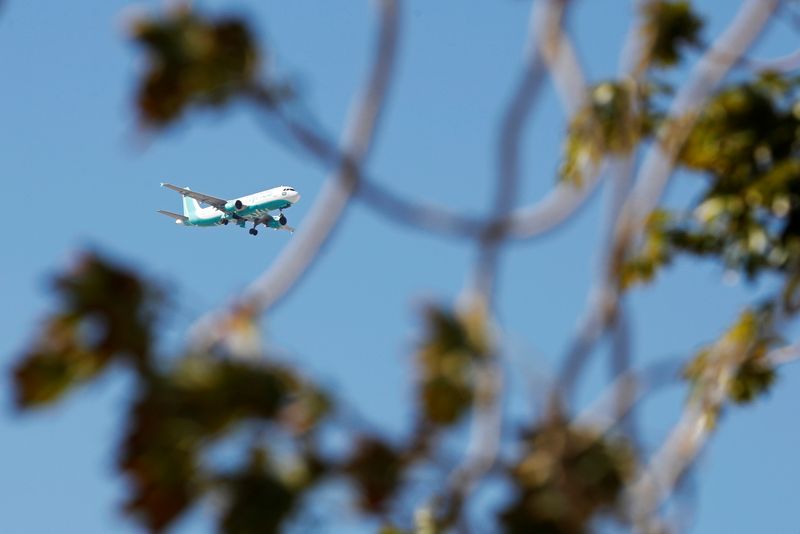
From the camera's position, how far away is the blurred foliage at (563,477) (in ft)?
21.6

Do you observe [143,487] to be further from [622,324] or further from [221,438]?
[622,324]

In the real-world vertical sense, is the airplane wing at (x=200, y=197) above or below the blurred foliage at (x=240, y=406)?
above

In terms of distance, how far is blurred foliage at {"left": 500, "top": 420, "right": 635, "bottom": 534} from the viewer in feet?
21.6

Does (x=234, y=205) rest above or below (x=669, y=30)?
above

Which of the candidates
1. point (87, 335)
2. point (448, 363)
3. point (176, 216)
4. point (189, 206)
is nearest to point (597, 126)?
point (448, 363)

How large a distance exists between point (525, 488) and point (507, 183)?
150 cm

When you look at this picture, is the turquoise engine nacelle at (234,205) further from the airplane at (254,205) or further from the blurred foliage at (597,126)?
the blurred foliage at (597,126)

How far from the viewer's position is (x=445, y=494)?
680 centimetres

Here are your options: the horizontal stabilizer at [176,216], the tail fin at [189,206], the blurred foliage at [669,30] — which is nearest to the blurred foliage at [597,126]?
the blurred foliage at [669,30]

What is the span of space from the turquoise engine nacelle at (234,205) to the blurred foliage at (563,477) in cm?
6658

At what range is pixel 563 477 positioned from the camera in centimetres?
661

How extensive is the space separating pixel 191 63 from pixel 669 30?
4.34 meters

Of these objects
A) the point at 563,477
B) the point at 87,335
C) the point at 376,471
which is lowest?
the point at 563,477

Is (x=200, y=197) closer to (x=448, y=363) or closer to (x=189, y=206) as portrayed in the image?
(x=189, y=206)
